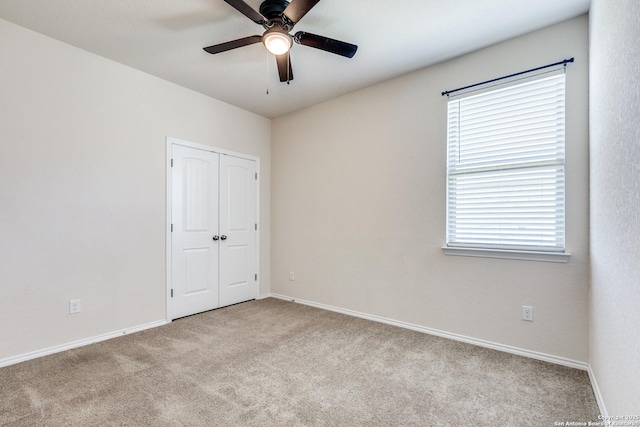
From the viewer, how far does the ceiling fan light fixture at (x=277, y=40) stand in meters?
2.12

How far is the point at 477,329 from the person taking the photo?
2.78 metres

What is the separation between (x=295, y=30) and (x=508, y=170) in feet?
7.11

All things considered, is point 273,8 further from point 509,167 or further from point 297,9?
point 509,167

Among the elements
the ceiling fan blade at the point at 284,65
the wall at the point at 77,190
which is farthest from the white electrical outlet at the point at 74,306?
the ceiling fan blade at the point at 284,65

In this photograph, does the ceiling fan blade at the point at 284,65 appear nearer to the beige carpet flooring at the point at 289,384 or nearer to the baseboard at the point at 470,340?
the beige carpet flooring at the point at 289,384

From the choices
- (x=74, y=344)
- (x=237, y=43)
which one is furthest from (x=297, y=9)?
(x=74, y=344)

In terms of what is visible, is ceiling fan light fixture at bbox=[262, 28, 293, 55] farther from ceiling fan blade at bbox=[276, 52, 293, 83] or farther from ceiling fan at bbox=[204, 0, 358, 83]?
ceiling fan blade at bbox=[276, 52, 293, 83]

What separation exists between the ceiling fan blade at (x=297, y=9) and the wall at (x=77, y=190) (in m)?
2.09

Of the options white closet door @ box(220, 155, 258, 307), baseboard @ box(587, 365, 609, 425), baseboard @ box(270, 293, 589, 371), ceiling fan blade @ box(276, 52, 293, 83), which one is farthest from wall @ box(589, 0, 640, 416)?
white closet door @ box(220, 155, 258, 307)

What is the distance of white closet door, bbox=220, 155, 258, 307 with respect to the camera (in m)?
4.04

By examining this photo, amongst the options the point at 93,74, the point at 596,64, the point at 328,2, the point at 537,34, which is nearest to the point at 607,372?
the point at 596,64

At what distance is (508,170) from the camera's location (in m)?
2.64

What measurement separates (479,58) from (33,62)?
12.7ft

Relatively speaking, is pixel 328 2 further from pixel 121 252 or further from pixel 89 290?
pixel 89 290
